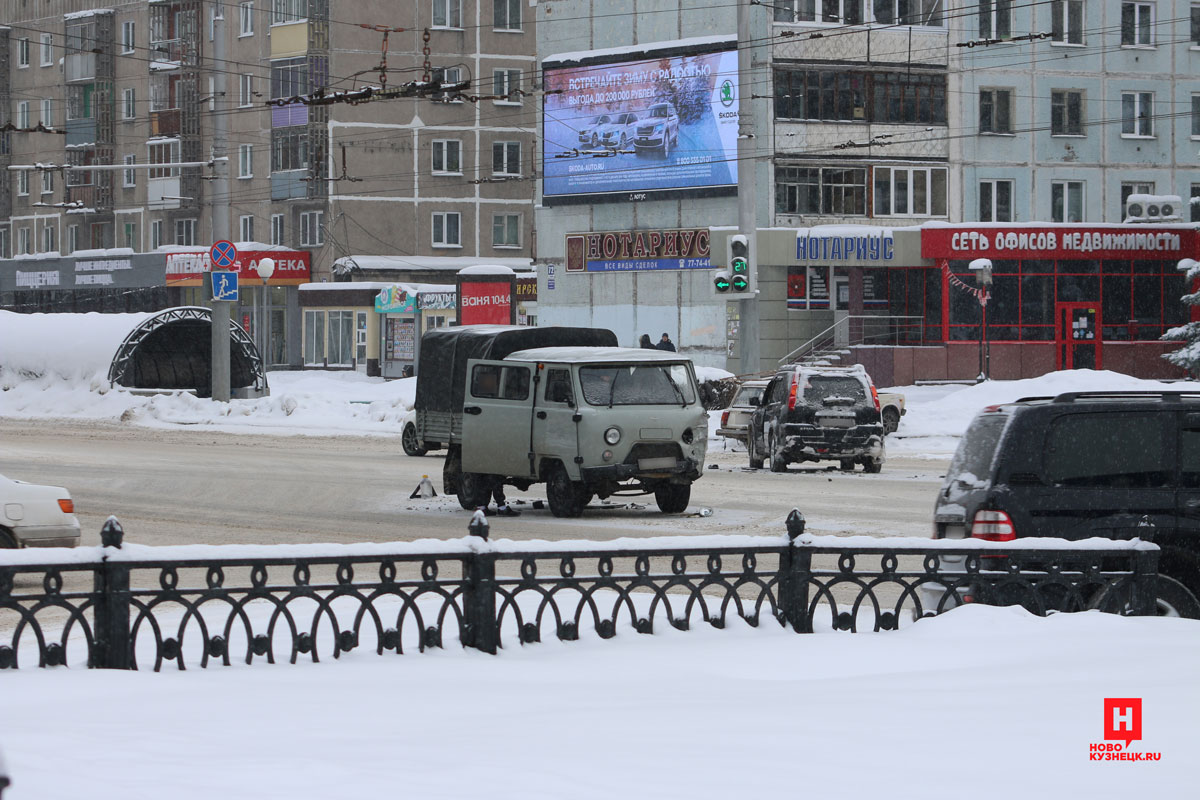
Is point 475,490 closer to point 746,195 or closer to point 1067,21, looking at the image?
point 746,195

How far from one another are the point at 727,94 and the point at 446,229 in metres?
19.9

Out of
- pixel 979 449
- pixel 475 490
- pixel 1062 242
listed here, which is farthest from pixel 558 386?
pixel 1062 242

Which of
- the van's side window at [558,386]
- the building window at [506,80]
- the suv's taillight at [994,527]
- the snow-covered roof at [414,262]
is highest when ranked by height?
the building window at [506,80]

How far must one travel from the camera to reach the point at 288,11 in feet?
208

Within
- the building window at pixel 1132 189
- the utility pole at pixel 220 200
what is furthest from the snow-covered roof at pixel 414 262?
the utility pole at pixel 220 200

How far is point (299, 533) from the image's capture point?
16.0 m

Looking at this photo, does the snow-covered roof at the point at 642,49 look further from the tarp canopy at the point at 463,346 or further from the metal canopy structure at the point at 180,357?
the tarp canopy at the point at 463,346

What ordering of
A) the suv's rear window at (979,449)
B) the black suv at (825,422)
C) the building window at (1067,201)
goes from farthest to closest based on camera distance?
the building window at (1067,201)
the black suv at (825,422)
the suv's rear window at (979,449)

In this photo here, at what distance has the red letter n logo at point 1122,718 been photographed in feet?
20.6

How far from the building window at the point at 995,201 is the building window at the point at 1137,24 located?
241 inches

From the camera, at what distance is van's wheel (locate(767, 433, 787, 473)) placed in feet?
80.6

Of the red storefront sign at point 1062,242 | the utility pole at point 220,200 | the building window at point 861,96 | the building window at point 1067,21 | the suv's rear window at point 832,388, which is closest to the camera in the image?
the suv's rear window at point 832,388

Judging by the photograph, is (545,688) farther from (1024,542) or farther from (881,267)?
(881,267)

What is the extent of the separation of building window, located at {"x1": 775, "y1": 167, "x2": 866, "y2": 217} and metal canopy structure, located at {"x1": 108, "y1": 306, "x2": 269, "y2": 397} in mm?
16042
